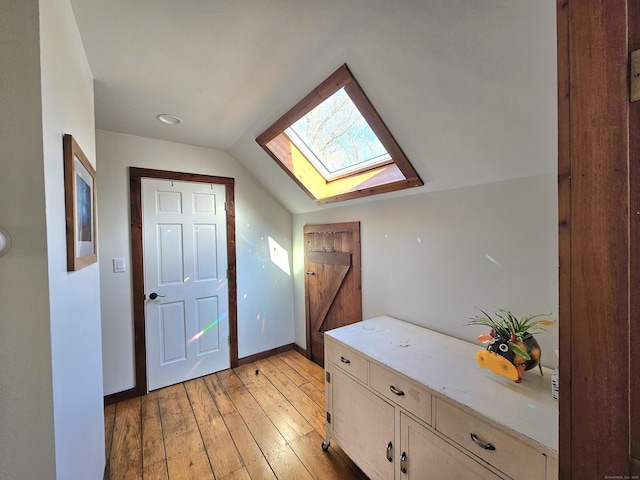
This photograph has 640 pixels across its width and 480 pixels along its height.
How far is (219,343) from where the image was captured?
9.16 ft

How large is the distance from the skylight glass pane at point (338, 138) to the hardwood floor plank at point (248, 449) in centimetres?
217

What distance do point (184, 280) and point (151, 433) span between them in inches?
48.3

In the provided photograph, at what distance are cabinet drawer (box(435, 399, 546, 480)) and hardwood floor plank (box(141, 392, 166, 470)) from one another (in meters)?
1.78

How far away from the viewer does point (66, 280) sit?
944 millimetres

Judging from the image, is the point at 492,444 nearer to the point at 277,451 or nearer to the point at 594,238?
the point at 594,238

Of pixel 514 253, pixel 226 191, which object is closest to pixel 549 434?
pixel 514 253

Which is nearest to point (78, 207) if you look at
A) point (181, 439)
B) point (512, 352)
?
point (181, 439)

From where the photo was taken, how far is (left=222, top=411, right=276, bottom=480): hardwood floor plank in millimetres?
1567

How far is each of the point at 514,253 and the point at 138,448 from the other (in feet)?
8.69

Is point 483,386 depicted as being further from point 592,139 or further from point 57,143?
point 57,143

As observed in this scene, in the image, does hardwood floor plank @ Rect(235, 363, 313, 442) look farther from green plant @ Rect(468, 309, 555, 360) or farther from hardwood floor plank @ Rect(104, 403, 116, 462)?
green plant @ Rect(468, 309, 555, 360)

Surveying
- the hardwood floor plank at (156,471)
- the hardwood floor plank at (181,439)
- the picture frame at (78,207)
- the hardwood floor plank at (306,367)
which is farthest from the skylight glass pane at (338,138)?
the hardwood floor plank at (156,471)

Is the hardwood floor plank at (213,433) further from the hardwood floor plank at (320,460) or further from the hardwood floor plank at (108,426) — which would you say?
the hardwood floor plank at (108,426)

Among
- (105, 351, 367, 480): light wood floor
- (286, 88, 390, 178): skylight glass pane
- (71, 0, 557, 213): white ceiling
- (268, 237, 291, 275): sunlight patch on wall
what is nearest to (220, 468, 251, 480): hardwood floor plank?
(105, 351, 367, 480): light wood floor
